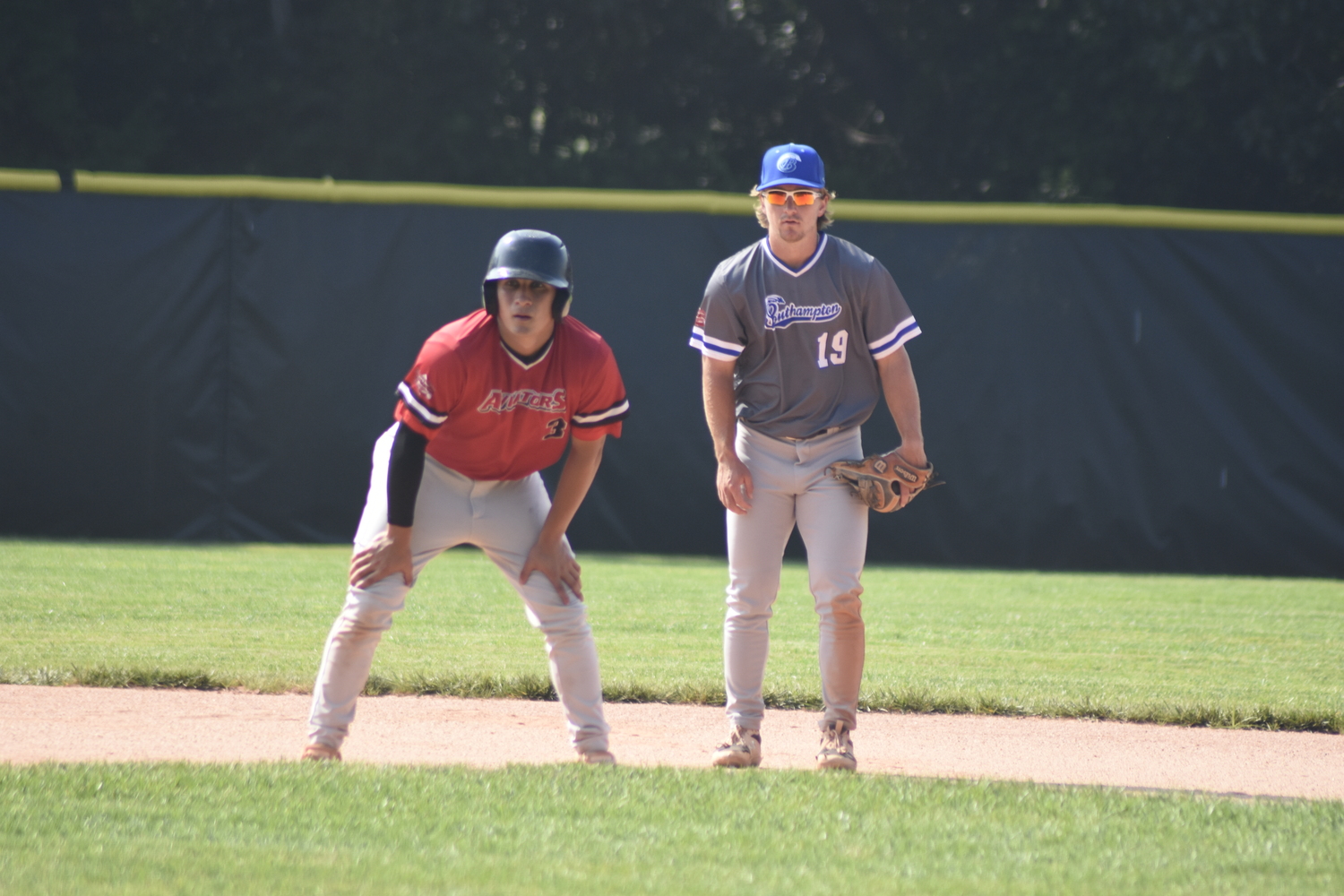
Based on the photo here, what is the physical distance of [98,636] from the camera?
6508mm

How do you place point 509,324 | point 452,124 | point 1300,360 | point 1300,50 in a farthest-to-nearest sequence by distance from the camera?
point 452,124 < point 1300,50 < point 1300,360 < point 509,324

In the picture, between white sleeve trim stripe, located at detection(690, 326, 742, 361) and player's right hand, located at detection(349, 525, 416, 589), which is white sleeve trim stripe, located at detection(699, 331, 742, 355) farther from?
player's right hand, located at detection(349, 525, 416, 589)

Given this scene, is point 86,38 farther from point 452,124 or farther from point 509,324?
point 509,324

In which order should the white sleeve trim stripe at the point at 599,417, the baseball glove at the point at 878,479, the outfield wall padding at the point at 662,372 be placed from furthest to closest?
the outfield wall padding at the point at 662,372 → the baseball glove at the point at 878,479 → the white sleeve trim stripe at the point at 599,417

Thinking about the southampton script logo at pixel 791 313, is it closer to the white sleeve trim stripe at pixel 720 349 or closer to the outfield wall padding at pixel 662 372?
the white sleeve trim stripe at pixel 720 349

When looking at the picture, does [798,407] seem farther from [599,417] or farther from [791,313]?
[599,417]

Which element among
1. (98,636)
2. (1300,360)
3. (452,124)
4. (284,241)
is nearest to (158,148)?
(452,124)

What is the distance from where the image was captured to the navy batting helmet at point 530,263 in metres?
3.87

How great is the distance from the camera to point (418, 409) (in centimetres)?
385

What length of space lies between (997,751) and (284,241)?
7.50 m

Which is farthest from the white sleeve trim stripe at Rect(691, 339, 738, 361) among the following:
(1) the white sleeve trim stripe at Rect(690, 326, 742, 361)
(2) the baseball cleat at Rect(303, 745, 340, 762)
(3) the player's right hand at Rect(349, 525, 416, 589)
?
(2) the baseball cleat at Rect(303, 745, 340, 762)

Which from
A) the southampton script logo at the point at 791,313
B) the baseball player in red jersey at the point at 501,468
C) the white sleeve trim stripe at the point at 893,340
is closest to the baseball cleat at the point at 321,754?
the baseball player in red jersey at the point at 501,468

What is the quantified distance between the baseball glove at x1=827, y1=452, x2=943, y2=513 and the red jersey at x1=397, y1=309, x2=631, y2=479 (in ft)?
2.30

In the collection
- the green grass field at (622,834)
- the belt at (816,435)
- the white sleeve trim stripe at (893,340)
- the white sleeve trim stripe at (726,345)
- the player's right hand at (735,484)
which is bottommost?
Result: the green grass field at (622,834)
